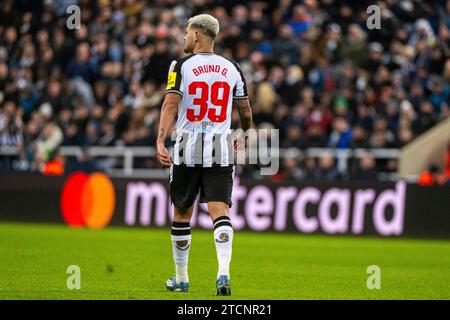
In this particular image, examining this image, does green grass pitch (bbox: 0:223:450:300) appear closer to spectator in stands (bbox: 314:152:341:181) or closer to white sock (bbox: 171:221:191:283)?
white sock (bbox: 171:221:191:283)

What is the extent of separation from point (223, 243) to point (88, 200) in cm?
1170

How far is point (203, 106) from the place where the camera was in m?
9.95

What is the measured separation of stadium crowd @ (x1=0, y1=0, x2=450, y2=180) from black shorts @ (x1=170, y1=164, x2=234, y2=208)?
10842mm

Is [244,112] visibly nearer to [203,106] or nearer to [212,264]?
Answer: [203,106]

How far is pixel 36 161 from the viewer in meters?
23.1

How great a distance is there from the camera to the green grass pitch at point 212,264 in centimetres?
1038

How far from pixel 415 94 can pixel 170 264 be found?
9432 mm

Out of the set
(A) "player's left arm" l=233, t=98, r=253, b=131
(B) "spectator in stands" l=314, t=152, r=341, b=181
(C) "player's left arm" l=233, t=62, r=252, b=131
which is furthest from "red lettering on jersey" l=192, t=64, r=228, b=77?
(B) "spectator in stands" l=314, t=152, r=341, b=181

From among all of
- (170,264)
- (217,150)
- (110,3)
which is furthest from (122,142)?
(217,150)

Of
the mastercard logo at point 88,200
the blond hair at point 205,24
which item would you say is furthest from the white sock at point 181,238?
the mastercard logo at point 88,200

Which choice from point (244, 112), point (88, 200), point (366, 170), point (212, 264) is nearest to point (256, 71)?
point (366, 170)
